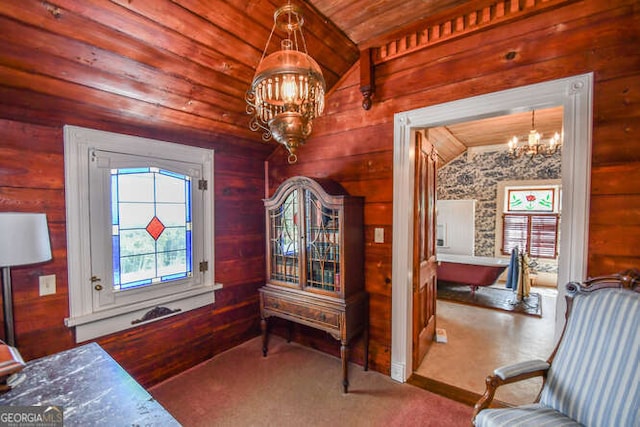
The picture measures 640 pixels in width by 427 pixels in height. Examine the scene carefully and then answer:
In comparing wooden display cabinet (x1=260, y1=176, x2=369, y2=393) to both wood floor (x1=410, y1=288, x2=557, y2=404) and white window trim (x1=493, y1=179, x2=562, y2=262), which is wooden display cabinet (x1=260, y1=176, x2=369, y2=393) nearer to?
wood floor (x1=410, y1=288, x2=557, y2=404)

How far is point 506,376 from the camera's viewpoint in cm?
142

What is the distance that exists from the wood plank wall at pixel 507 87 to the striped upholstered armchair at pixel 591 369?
0.33 m

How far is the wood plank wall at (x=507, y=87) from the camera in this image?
158 cm

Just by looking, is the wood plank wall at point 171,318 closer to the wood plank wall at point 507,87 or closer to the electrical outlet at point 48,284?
the electrical outlet at point 48,284

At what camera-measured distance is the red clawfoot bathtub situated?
182 inches

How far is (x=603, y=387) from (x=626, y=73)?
165cm

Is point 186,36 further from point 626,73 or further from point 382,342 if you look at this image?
point 382,342

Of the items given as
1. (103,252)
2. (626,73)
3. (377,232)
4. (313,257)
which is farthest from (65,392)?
(626,73)

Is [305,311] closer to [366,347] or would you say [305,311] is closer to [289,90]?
[366,347]

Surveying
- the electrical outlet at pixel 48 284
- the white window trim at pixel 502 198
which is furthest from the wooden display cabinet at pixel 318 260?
the white window trim at pixel 502 198

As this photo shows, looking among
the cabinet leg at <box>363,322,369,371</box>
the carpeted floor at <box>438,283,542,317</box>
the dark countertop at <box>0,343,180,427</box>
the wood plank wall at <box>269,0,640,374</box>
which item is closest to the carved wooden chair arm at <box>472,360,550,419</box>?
the wood plank wall at <box>269,0,640,374</box>

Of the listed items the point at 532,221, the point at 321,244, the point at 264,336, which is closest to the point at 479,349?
the point at 321,244

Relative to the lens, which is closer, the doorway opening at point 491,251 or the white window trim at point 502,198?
the doorway opening at point 491,251

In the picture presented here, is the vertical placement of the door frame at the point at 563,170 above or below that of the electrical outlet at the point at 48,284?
above
